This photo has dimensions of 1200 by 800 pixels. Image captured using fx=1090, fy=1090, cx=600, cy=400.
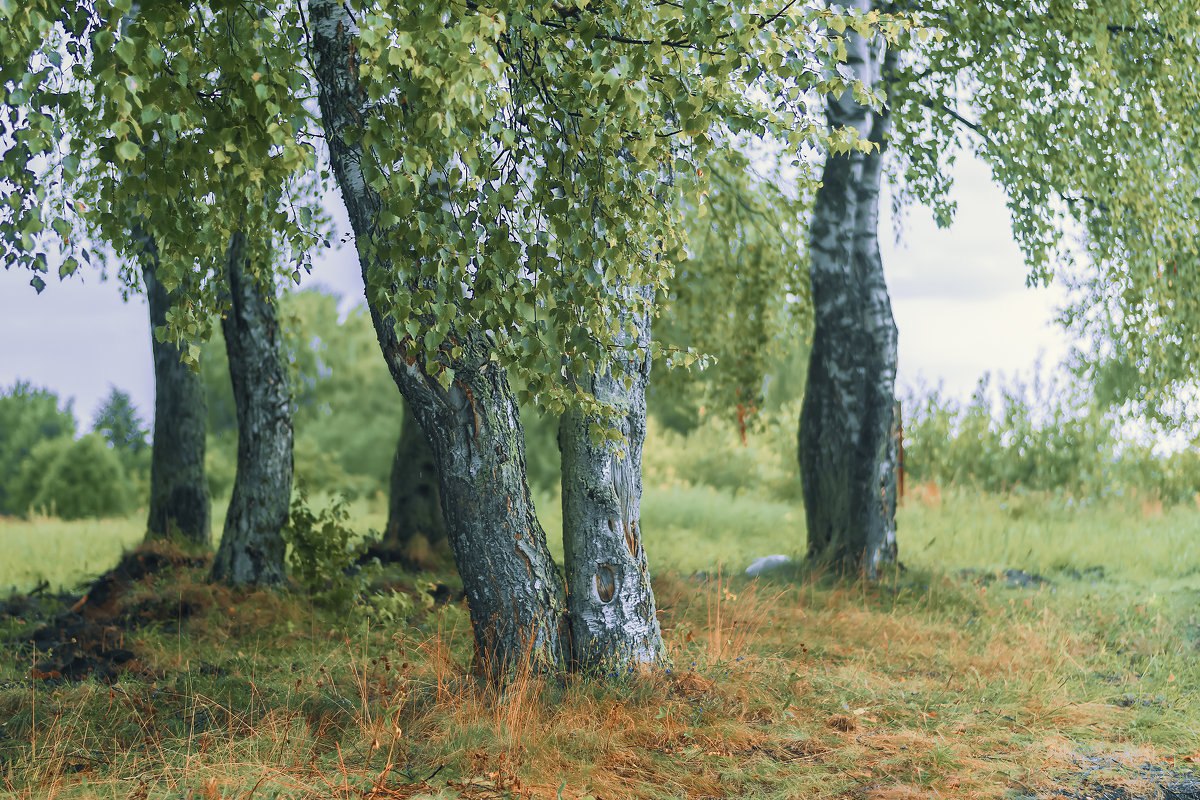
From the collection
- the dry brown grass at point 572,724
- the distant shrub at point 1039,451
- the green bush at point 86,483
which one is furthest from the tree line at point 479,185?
the green bush at point 86,483

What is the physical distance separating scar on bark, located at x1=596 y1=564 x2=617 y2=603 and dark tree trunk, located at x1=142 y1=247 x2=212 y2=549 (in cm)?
731

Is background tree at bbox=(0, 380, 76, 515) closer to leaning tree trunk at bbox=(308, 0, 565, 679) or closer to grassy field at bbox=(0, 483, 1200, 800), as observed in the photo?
grassy field at bbox=(0, 483, 1200, 800)

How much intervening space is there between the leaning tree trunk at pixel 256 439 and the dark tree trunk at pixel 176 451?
2.73 meters

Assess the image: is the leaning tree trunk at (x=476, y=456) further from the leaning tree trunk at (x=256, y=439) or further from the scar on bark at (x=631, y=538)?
the leaning tree trunk at (x=256, y=439)

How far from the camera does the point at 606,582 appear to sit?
630 centimetres

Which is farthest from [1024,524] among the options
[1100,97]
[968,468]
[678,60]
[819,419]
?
[678,60]

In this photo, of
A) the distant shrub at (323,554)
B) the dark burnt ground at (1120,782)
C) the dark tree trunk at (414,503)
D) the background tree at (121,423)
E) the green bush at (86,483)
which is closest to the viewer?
the dark burnt ground at (1120,782)

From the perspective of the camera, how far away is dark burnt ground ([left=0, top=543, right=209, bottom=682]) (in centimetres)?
793

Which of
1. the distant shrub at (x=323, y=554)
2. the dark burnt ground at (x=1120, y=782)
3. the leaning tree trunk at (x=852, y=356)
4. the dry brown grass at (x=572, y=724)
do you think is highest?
the leaning tree trunk at (x=852, y=356)

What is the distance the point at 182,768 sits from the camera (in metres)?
5.09

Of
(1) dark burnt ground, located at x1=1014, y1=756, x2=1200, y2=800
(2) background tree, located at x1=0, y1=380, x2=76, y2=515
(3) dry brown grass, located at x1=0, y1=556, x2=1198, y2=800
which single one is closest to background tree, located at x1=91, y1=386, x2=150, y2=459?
(2) background tree, located at x1=0, y1=380, x2=76, y2=515

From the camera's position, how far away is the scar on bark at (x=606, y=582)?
6.28m

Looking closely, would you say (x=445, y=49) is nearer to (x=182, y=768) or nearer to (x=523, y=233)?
(x=523, y=233)

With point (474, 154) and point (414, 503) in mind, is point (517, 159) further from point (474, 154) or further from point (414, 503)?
point (414, 503)
